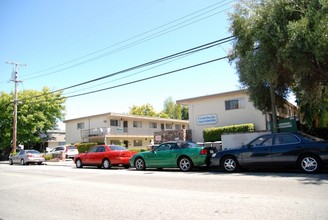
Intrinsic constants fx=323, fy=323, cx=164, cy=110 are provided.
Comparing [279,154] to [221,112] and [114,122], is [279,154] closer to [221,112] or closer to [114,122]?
[221,112]

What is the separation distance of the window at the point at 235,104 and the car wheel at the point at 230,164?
13351 millimetres

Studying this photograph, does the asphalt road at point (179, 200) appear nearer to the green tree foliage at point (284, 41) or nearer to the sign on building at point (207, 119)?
the green tree foliage at point (284, 41)

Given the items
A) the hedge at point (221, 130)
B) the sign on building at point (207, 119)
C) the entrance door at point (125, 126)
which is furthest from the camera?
the entrance door at point (125, 126)

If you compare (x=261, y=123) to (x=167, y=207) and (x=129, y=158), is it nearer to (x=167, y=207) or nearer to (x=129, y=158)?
(x=129, y=158)

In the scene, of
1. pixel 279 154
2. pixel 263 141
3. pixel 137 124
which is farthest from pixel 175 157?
pixel 137 124

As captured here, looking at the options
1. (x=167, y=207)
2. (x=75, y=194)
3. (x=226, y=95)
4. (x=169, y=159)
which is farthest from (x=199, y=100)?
(x=167, y=207)

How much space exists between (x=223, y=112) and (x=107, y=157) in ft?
39.1

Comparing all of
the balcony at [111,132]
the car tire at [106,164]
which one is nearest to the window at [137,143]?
the balcony at [111,132]

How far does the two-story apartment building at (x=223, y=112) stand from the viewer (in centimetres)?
2550

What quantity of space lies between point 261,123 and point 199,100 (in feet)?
19.1

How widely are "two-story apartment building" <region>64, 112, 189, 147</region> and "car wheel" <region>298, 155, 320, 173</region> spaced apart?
28710 mm

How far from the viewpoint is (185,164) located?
593 inches

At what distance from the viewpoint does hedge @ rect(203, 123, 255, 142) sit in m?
24.5

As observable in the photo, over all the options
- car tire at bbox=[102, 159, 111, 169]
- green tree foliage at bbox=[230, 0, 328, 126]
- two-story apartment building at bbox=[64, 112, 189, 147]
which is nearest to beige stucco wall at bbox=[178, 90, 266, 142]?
green tree foliage at bbox=[230, 0, 328, 126]
